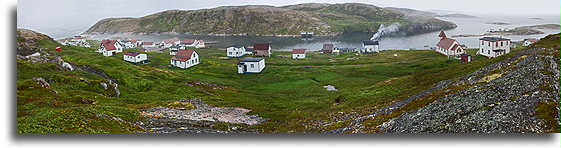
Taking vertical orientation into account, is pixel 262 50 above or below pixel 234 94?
above

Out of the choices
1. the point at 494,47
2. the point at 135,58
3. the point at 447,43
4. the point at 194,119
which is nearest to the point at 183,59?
the point at 135,58

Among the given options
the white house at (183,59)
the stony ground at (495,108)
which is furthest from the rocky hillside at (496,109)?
the white house at (183,59)

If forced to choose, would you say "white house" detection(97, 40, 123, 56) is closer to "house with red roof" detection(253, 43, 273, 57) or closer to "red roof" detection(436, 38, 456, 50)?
"house with red roof" detection(253, 43, 273, 57)

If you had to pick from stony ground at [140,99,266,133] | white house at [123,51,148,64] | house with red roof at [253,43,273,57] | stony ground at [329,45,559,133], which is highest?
house with red roof at [253,43,273,57]

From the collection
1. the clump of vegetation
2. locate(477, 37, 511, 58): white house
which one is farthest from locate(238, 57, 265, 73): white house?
the clump of vegetation

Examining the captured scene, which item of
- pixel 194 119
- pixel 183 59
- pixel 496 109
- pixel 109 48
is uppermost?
pixel 109 48

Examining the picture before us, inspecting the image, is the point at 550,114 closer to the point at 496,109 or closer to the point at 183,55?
the point at 496,109
